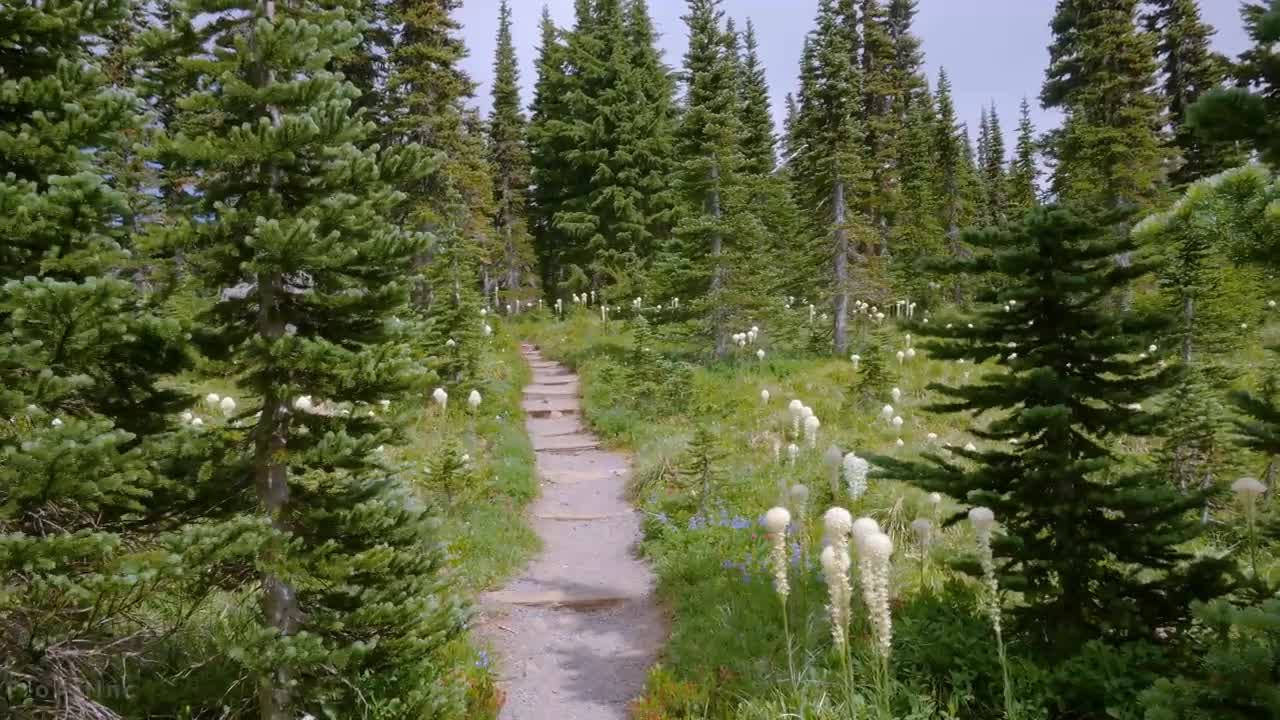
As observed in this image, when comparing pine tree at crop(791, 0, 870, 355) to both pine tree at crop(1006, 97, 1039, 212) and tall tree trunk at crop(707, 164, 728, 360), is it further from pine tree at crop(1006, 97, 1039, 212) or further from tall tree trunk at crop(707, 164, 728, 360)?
pine tree at crop(1006, 97, 1039, 212)

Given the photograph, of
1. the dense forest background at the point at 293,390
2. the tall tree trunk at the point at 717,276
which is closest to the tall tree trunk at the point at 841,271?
the tall tree trunk at the point at 717,276

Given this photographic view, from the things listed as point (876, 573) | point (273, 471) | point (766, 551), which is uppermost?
point (273, 471)

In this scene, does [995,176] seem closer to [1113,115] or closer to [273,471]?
[1113,115]

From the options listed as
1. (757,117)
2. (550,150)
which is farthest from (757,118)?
(550,150)

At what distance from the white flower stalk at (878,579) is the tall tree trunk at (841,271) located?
16688 millimetres

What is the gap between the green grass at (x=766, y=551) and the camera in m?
4.50

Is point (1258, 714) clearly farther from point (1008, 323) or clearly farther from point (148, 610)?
point (148, 610)

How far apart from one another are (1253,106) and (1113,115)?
23.0m

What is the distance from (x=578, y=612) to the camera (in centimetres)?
738

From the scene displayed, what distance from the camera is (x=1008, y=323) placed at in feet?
14.8

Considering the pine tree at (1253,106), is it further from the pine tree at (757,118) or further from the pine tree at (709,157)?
the pine tree at (757,118)

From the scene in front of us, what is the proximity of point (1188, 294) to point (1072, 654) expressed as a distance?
798 cm

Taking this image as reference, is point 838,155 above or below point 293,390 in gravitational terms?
above

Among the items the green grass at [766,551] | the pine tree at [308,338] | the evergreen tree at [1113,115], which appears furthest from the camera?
the evergreen tree at [1113,115]
